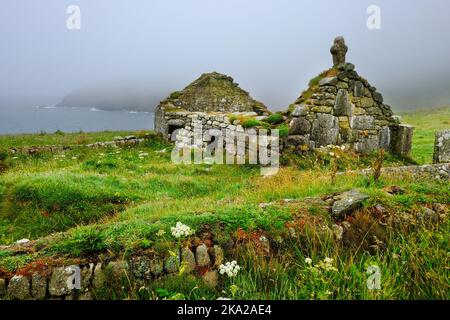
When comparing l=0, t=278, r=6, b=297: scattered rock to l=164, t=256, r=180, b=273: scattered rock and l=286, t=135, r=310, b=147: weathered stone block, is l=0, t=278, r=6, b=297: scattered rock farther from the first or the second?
l=286, t=135, r=310, b=147: weathered stone block

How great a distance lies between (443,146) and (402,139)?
233cm

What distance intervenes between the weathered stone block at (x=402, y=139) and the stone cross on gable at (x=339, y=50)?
398cm

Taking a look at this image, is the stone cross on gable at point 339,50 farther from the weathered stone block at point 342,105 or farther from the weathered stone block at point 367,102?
the weathered stone block at point 367,102

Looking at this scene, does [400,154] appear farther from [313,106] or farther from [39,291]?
[39,291]

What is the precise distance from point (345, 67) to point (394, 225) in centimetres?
1059

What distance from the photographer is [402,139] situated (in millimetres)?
14922

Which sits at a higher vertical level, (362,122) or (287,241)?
(362,122)

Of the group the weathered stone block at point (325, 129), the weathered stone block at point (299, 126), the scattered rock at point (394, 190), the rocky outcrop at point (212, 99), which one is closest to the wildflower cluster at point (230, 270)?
the scattered rock at point (394, 190)

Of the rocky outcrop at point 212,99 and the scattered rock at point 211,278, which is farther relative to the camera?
the rocky outcrop at point 212,99

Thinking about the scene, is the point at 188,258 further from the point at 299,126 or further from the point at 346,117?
the point at 346,117

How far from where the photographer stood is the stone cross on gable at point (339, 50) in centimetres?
1459

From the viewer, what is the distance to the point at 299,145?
13414 mm

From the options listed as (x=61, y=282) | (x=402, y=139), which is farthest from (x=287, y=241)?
(x=402, y=139)
